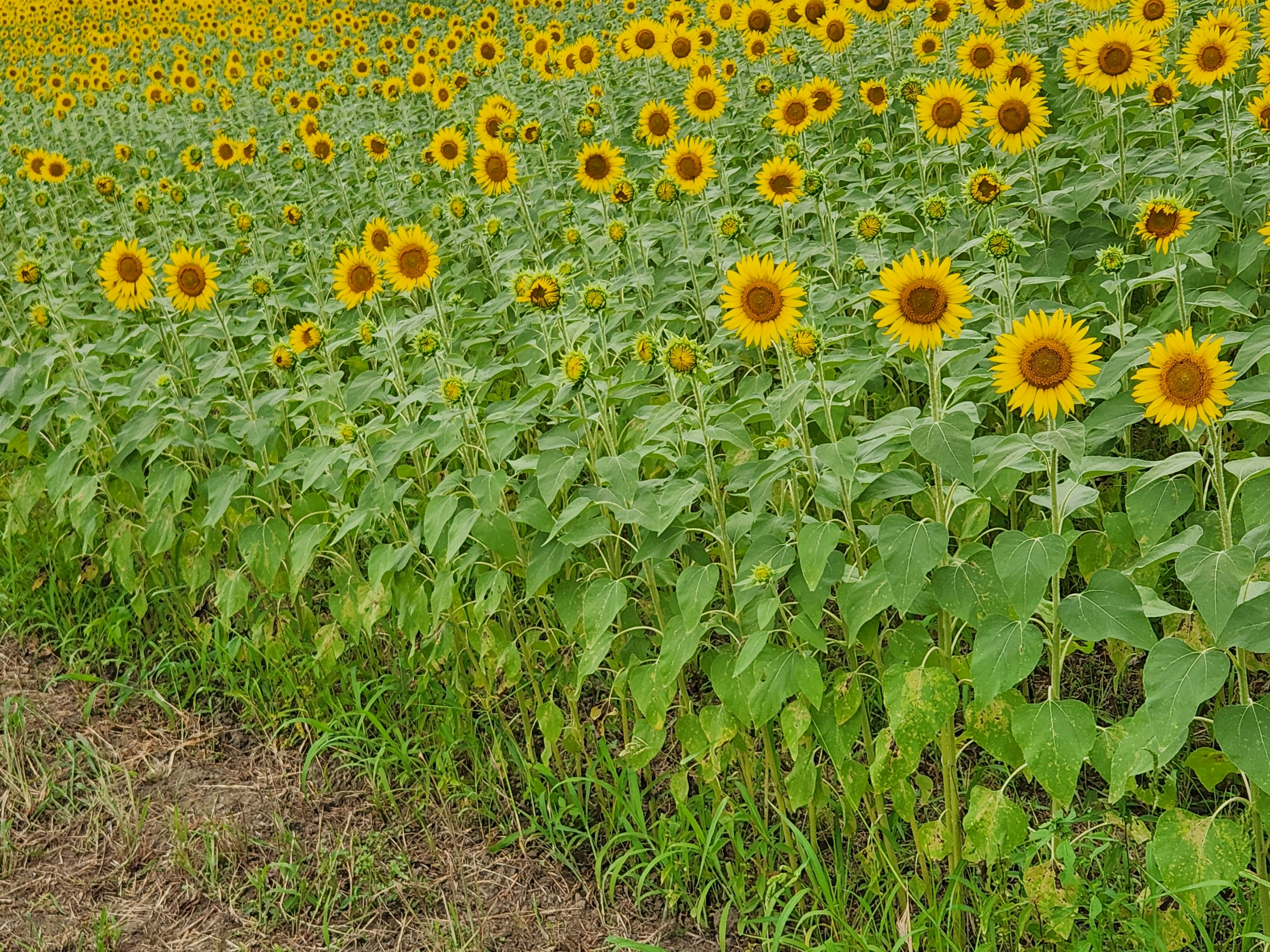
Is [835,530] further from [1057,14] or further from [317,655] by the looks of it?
[1057,14]

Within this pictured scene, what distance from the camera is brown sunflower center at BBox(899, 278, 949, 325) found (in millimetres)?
2182

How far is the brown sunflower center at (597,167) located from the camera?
160 inches

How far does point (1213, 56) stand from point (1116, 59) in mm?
369

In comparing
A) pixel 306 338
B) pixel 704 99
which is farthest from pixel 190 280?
pixel 704 99

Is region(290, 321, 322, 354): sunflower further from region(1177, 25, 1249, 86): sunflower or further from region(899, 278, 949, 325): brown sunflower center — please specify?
region(1177, 25, 1249, 86): sunflower

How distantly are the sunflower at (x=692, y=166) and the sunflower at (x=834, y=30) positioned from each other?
2.00 m

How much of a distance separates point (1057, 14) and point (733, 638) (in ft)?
19.5

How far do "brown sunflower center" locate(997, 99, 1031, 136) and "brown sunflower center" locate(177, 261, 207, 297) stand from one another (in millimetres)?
2739

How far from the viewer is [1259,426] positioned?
2.89 metres

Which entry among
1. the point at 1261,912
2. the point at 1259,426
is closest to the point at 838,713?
the point at 1261,912

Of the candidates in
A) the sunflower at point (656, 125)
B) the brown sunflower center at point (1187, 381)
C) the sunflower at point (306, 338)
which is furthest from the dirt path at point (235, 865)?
the sunflower at point (656, 125)

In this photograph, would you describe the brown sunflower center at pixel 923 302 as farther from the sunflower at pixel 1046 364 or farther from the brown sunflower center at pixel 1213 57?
the brown sunflower center at pixel 1213 57

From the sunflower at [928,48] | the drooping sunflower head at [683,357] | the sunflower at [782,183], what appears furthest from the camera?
the sunflower at [928,48]

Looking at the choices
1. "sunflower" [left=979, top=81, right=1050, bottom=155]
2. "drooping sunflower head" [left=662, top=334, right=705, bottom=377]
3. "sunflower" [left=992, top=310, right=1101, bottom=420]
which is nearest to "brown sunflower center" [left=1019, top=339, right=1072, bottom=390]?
"sunflower" [left=992, top=310, right=1101, bottom=420]
